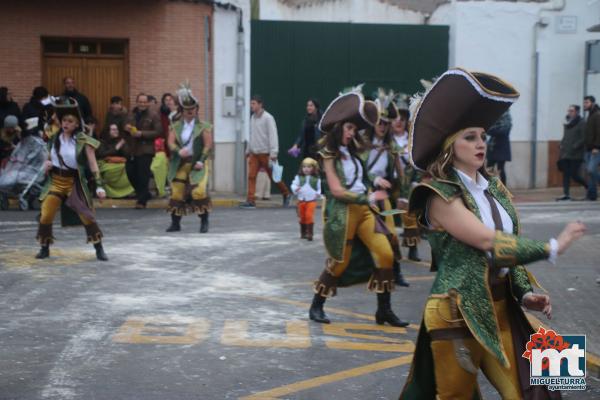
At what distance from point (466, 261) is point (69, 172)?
26.2ft

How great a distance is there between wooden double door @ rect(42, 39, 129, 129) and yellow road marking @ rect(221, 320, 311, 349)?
42.7 ft

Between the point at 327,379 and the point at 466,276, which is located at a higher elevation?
the point at 466,276

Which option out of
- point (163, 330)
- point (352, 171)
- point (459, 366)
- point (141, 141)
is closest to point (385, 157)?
point (352, 171)

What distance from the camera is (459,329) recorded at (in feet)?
16.4

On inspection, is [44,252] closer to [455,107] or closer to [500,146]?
[455,107]

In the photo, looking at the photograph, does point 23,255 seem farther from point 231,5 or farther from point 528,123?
point 528,123

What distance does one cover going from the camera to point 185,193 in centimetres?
1514

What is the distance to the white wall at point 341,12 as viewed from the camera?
28.2 meters

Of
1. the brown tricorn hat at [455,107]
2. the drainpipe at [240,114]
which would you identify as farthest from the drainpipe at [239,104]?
the brown tricorn hat at [455,107]

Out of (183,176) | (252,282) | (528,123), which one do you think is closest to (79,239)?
(183,176)

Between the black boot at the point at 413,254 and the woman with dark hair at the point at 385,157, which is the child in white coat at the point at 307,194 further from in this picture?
the woman with dark hair at the point at 385,157

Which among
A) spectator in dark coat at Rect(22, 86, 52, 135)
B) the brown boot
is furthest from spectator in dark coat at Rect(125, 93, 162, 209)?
the brown boot

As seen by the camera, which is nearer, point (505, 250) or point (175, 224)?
point (505, 250)

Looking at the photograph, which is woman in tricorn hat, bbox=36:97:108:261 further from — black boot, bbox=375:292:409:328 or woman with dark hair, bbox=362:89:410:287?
black boot, bbox=375:292:409:328
